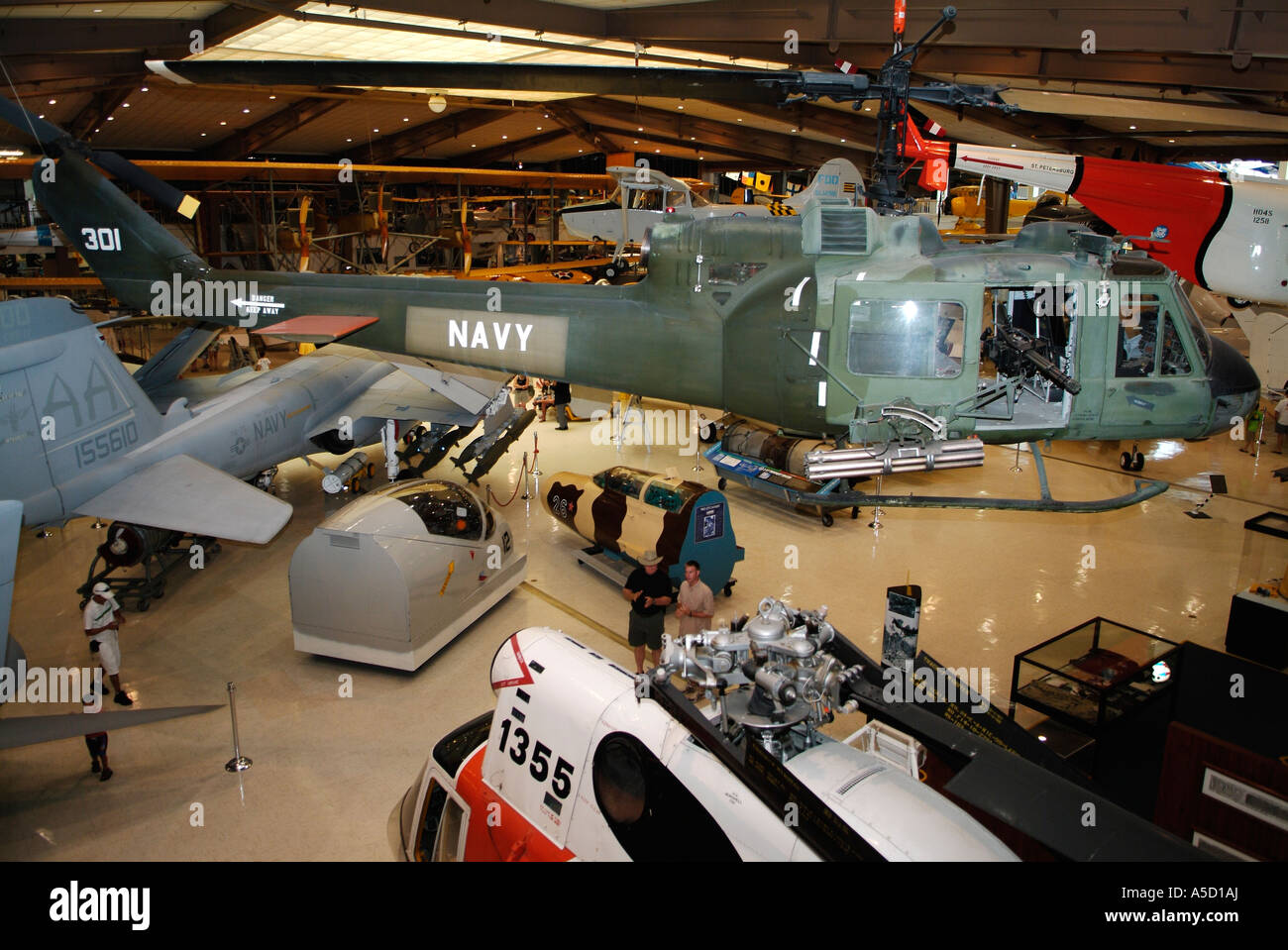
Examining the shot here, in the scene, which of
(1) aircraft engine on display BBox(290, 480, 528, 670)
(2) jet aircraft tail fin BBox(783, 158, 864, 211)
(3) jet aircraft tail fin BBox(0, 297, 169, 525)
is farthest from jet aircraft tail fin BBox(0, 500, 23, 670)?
(2) jet aircraft tail fin BBox(783, 158, 864, 211)

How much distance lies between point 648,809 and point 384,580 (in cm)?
507

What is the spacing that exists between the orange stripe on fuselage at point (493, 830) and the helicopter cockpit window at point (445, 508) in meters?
4.17

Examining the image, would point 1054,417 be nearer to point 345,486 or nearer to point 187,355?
point 345,486

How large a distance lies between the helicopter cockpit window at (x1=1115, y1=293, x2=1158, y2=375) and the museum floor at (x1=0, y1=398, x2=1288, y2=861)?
359 centimetres

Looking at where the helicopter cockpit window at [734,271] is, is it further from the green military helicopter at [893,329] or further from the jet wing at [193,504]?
the jet wing at [193,504]

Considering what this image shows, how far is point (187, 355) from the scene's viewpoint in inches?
542

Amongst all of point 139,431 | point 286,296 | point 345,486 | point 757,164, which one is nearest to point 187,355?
point 345,486

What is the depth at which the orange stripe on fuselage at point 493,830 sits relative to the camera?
450 centimetres

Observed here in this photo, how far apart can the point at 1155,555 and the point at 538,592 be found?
8621 millimetres

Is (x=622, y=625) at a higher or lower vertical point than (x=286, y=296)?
lower

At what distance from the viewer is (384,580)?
8.28 m

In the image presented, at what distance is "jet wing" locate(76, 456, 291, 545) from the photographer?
8.22m
